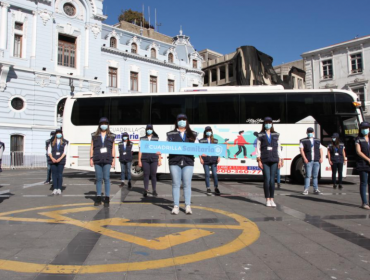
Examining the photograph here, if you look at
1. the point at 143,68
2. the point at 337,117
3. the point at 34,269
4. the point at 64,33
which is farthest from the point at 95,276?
the point at 143,68

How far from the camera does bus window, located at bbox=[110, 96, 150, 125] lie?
46.4 feet

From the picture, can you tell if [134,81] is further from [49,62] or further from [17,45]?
[17,45]

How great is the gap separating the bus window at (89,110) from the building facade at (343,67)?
31007mm

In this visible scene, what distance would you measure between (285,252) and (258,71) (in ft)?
92.8

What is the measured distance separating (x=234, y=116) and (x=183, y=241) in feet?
31.4

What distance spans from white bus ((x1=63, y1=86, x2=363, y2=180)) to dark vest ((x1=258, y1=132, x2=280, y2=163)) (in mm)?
5729

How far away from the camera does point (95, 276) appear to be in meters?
3.23

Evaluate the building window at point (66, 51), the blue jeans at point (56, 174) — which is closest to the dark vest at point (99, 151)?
the blue jeans at point (56, 174)

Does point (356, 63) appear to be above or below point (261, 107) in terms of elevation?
above

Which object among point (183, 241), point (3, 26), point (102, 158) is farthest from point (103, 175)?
point (3, 26)

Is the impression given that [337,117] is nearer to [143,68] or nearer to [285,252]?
[285,252]

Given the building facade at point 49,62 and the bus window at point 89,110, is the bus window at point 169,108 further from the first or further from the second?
the building facade at point 49,62

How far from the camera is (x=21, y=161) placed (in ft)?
84.5

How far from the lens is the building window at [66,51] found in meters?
28.5
